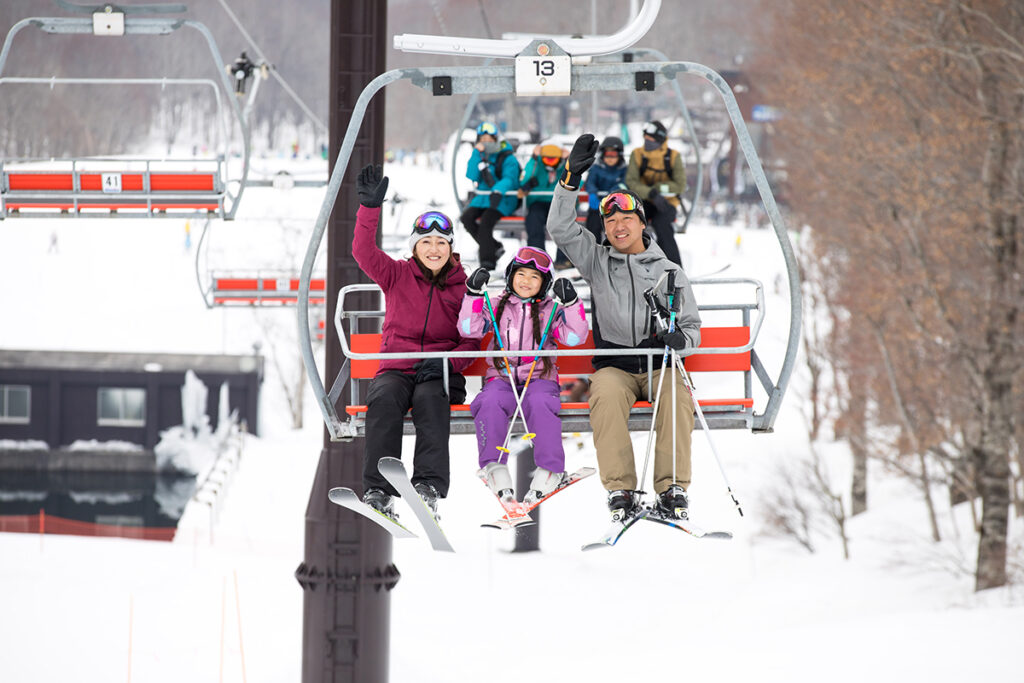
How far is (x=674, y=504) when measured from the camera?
5.00 meters

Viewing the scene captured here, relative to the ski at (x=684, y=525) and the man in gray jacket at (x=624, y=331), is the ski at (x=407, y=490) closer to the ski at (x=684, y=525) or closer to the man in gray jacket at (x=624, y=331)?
the man in gray jacket at (x=624, y=331)

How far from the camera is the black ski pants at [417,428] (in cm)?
501

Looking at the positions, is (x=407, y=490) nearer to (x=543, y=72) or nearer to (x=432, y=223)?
(x=432, y=223)

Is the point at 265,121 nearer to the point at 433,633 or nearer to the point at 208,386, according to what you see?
the point at 208,386

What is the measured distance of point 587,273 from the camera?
534cm

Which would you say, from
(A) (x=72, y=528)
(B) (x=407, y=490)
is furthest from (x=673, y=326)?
(A) (x=72, y=528)

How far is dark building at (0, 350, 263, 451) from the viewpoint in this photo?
3017 centimetres

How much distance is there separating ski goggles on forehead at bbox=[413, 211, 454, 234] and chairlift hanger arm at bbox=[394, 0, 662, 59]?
0.80 metres

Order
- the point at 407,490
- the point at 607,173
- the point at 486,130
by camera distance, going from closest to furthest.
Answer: the point at 407,490
the point at 486,130
the point at 607,173

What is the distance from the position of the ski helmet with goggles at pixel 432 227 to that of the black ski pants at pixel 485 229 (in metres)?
2.83

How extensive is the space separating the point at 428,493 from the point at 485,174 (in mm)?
3817

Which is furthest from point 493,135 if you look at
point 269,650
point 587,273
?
point 269,650

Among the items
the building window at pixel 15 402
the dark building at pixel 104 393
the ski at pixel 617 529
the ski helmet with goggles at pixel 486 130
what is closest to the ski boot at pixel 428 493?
the ski at pixel 617 529

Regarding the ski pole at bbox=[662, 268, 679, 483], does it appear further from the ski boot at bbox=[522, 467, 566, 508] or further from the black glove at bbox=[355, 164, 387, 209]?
the black glove at bbox=[355, 164, 387, 209]
